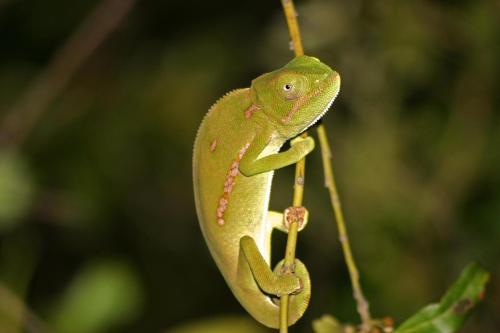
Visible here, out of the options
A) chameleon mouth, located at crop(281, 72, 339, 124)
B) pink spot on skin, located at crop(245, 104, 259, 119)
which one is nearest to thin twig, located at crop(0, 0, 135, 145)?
pink spot on skin, located at crop(245, 104, 259, 119)

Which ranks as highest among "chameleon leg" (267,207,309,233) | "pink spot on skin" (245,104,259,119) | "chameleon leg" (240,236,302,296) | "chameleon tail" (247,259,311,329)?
"pink spot on skin" (245,104,259,119)

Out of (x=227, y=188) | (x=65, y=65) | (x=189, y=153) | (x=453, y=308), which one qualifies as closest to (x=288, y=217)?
(x=227, y=188)

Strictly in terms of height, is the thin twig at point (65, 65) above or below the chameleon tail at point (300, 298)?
above

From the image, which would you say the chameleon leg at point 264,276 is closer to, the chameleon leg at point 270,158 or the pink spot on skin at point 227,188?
the pink spot on skin at point 227,188

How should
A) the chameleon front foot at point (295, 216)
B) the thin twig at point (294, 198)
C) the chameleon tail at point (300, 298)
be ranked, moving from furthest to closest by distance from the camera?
the chameleon tail at point (300, 298), the chameleon front foot at point (295, 216), the thin twig at point (294, 198)

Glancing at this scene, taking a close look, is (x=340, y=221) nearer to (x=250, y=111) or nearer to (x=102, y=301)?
(x=250, y=111)

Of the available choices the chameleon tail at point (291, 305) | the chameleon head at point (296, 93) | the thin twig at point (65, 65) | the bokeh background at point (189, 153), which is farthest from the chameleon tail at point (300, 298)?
the thin twig at point (65, 65)

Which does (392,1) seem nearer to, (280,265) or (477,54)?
(477,54)

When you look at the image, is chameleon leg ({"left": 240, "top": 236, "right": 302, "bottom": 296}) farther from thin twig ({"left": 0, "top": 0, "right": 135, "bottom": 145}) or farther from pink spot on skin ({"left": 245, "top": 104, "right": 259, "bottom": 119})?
thin twig ({"left": 0, "top": 0, "right": 135, "bottom": 145})
